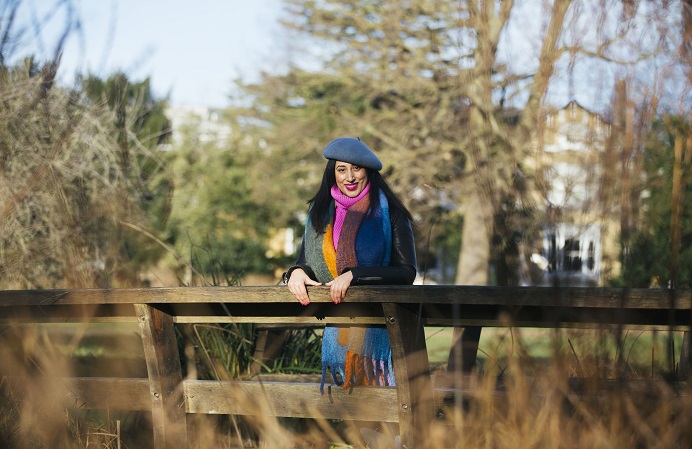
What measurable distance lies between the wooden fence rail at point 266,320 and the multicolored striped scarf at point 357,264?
0.11 metres

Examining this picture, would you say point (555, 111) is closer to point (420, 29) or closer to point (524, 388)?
point (524, 388)

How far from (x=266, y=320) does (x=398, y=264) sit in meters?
0.60

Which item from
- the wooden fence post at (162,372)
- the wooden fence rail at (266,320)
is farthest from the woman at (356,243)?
the wooden fence post at (162,372)

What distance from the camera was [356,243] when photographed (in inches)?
150

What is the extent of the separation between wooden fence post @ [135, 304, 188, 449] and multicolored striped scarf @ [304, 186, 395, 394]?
645mm

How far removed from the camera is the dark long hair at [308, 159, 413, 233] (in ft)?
12.8

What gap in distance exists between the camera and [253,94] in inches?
1205

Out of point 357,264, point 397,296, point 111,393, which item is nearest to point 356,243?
point 357,264

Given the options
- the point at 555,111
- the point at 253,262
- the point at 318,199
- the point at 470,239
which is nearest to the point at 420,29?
the point at 470,239

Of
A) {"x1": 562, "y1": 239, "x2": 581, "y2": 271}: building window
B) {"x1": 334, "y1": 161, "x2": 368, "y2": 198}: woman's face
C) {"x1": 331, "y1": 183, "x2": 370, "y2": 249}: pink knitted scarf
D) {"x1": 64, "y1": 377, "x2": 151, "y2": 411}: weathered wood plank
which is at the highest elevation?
{"x1": 334, "y1": 161, "x2": 368, "y2": 198}: woman's face

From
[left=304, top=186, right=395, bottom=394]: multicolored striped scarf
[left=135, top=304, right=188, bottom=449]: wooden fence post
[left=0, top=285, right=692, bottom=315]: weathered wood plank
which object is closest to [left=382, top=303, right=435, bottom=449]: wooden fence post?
[left=0, top=285, right=692, bottom=315]: weathered wood plank

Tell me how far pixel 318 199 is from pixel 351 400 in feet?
3.02

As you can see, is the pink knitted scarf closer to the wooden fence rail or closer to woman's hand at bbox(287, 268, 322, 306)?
the wooden fence rail

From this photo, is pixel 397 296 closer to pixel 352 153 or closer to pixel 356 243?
pixel 356 243
